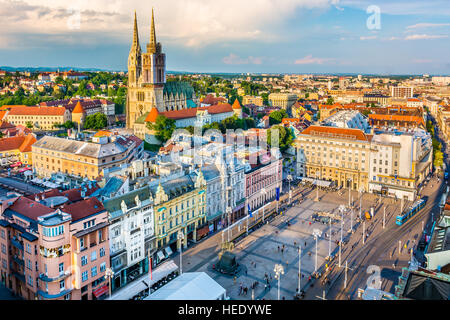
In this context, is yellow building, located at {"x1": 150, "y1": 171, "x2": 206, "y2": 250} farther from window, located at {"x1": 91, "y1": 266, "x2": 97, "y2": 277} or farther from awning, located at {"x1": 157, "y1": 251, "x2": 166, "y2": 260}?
window, located at {"x1": 91, "y1": 266, "x2": 97, "y2": 277}

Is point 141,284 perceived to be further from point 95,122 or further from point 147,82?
point 95,122

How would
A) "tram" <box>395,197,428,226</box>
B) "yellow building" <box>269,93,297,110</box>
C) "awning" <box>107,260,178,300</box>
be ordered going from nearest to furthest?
"awning" <box>107,260,178,300</box> < "tram" <box>395,197,428,226</box> < "yellow building" <box>269,93,297,110</box>

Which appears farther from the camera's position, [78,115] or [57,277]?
[78,115]

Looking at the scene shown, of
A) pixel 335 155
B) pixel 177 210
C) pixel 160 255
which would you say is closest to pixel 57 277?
pixel 160 255

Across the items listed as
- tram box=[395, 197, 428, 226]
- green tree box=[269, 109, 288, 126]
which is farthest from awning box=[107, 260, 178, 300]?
green tree box=[269, 109, 288, 126]

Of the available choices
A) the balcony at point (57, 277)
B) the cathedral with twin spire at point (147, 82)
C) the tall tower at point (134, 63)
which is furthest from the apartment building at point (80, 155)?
the tall tower at point (134, 63)

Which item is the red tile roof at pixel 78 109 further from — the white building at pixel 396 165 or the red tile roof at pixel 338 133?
the white building at pixel 396 165

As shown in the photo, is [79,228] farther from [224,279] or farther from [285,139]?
[285,139]
